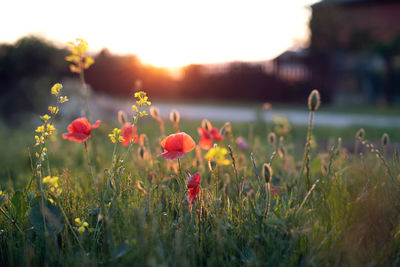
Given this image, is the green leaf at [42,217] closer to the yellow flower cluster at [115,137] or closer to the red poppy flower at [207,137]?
the yellow flower cluster at [115,137]

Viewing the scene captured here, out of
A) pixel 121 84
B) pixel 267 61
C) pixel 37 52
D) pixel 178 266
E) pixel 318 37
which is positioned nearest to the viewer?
pixel 178 266

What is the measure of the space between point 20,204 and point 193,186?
0.69m

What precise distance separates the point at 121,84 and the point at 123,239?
16126 mm

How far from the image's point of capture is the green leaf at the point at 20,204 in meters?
1.48

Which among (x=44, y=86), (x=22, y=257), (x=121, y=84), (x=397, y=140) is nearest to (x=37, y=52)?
(x=44, y=86)

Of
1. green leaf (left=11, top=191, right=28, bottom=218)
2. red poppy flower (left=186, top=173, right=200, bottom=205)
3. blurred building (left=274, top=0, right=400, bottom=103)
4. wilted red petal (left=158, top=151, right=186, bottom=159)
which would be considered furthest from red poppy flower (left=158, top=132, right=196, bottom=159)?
blurred building (left=274, top=0, right=400, bottom=103)

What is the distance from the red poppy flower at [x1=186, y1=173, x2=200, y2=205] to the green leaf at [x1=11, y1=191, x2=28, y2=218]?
0.65 m

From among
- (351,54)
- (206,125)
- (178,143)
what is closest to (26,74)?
(206,125)

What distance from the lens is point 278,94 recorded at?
13539 mm

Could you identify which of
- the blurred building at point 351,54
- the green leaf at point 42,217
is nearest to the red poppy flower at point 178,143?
the green leaf at point 42,217

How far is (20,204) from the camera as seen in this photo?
4.91 ft

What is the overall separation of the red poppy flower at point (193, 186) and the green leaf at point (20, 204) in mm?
650

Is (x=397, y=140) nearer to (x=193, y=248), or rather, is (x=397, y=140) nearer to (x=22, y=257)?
(x=193, y=248)

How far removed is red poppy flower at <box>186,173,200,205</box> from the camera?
1.38m
